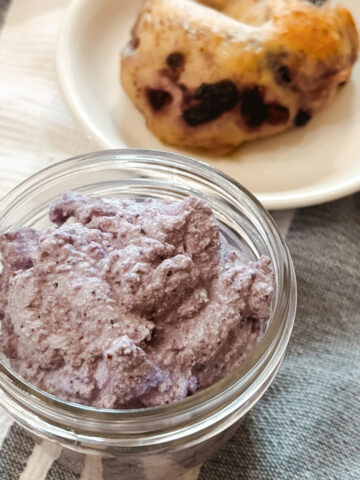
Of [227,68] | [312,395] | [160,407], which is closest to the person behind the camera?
[160,407]

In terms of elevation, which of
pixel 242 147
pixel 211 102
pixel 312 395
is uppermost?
pixel 211 102

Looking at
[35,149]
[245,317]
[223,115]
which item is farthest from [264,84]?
[245,317]

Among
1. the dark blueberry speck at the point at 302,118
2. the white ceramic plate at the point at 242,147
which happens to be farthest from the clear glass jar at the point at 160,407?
the dark blueberry speck at the point at 302,118

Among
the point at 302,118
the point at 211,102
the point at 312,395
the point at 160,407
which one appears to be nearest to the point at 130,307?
the point at 160,407

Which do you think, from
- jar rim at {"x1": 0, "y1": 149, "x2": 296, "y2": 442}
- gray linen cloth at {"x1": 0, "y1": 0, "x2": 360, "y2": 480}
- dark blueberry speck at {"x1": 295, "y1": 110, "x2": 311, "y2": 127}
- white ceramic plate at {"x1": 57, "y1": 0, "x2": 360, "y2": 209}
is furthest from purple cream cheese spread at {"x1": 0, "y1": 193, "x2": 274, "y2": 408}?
dark blueberry speck at {"x1": 295, "y1": 110, "x2": 311, "y2": 127}

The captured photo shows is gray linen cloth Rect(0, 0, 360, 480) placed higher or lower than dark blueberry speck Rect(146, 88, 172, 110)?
lower

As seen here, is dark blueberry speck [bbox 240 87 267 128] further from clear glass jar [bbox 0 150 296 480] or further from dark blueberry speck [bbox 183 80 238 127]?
clear glass jar [bbox 0 150 296 480]

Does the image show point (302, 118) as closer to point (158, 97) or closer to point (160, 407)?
point (158, 97)
